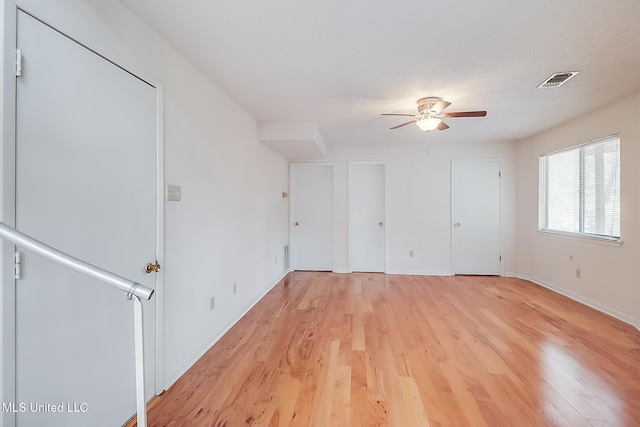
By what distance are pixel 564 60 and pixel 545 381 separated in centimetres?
247

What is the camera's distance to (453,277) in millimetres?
4742

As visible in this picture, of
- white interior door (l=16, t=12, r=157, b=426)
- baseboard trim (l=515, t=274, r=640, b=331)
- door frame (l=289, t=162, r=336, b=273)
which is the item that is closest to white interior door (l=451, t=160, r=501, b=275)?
baseboard trim (l=515, t=274, r=640, b=331)

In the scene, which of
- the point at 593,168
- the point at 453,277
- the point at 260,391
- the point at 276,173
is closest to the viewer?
the point at 260,391

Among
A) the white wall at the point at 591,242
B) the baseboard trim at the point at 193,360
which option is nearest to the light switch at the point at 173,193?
the baseboard trim at the point at 193,360

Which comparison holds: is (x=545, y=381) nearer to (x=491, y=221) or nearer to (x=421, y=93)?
(x=421, y=93)

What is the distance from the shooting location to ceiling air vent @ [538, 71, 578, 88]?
2285mm

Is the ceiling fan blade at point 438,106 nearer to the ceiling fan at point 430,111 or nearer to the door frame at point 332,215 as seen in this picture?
the ceiling fan at point 430,111

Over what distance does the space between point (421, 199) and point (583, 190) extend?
217 cm

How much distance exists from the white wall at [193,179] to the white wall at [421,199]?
2.49m

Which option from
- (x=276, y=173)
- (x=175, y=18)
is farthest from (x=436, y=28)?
(x=276, y=173)

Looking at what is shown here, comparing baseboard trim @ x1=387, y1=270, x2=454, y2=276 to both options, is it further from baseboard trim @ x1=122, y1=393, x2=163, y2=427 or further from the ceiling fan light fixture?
baseboard trim @ x1=122, y1=393, x2=163, y2=427

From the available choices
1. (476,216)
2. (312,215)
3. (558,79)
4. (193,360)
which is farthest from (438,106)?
(193,360)

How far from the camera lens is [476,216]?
481 centimetres

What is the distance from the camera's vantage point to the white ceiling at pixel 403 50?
1552mm
